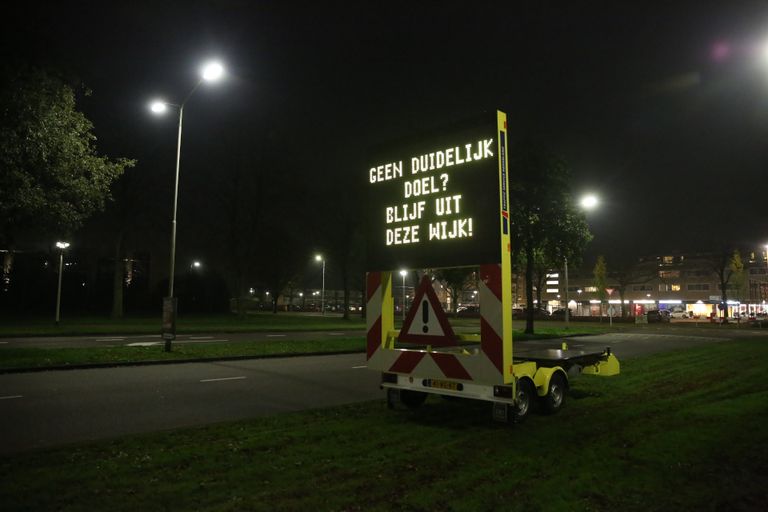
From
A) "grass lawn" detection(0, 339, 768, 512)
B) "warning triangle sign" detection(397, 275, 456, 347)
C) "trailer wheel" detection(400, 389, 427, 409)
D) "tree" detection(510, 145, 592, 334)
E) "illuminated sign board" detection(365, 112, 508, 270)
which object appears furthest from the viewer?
"tree" detection(510, 145, 592, 334)

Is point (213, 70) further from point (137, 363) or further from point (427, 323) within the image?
point (427, 323)

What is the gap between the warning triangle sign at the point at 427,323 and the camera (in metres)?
8.16

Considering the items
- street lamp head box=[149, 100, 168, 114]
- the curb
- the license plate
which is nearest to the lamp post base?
the curb

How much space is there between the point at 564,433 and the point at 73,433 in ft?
22.6

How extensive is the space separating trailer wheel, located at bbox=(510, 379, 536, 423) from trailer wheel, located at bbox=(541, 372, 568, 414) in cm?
43

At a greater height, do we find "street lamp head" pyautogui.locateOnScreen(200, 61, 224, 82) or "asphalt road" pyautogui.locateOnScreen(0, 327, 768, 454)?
"street lamp head" pyautogui.locateOnScreen(200, 61, 224, 82)

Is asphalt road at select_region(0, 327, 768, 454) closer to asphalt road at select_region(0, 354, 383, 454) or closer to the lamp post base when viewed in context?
asphalt road at select_region(0, 354, 383, 454)

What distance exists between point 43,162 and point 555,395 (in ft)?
47.1

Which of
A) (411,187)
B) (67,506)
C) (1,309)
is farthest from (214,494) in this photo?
(1,309)

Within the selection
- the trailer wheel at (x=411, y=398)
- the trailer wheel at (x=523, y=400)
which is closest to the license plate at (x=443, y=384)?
the trailer wheel at (x=523, y=400)

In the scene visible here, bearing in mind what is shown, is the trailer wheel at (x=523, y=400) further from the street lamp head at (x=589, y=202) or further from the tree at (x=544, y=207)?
the street lamp head at (x=589, y=202)

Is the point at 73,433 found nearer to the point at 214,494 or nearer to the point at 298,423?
the point at 298,423

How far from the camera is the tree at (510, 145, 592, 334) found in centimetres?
3106

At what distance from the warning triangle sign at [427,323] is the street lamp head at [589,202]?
81.6 ft
